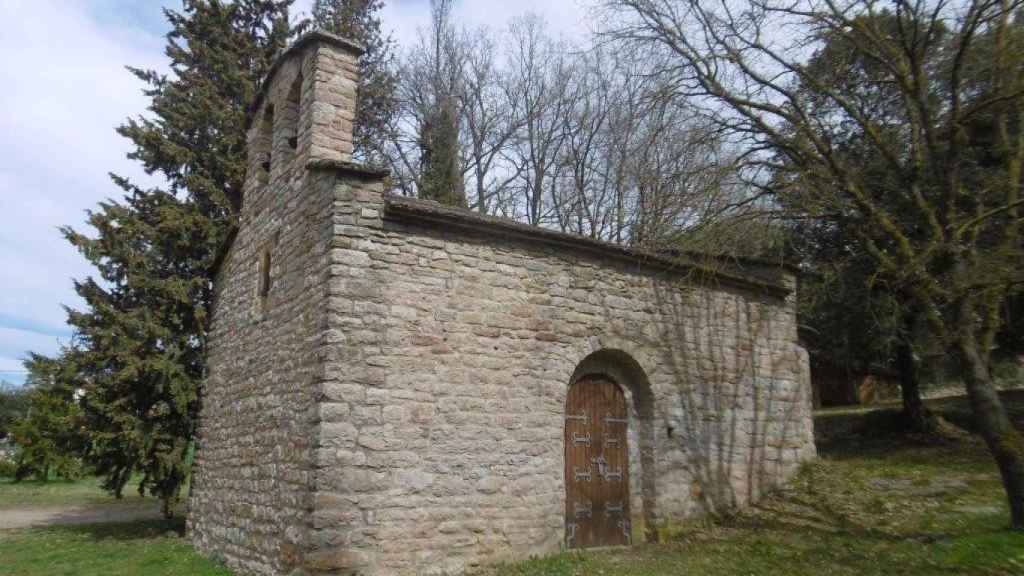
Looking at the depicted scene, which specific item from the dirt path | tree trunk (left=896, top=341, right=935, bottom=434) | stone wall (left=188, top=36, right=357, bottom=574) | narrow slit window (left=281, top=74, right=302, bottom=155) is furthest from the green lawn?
narrow slit window (left=281, top=74, right=302, bottom=155)

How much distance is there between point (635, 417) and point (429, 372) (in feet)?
10.1

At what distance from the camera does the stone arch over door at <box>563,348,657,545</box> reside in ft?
27.3

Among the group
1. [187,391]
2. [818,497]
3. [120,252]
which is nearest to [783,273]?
[818,497]

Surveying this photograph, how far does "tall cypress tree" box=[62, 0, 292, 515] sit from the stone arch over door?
24.4 feet

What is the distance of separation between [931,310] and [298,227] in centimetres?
692

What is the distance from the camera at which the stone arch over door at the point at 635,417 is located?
8.31m

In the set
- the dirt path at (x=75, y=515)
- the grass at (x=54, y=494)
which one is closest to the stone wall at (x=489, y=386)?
the dirt path at (x=75, y=515)

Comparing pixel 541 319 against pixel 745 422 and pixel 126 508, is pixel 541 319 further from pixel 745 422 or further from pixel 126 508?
pixel 126 508

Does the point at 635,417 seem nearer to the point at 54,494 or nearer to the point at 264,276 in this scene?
the point at 264,276

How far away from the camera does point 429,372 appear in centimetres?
695

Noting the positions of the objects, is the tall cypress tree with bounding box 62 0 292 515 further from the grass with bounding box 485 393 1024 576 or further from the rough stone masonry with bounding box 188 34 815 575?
the grass with bounding box 485 393 1024 576

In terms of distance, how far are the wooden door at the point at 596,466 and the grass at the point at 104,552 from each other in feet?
14.0

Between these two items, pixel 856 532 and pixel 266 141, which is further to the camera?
pixel 266 141

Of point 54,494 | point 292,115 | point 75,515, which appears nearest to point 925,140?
point 292,115
